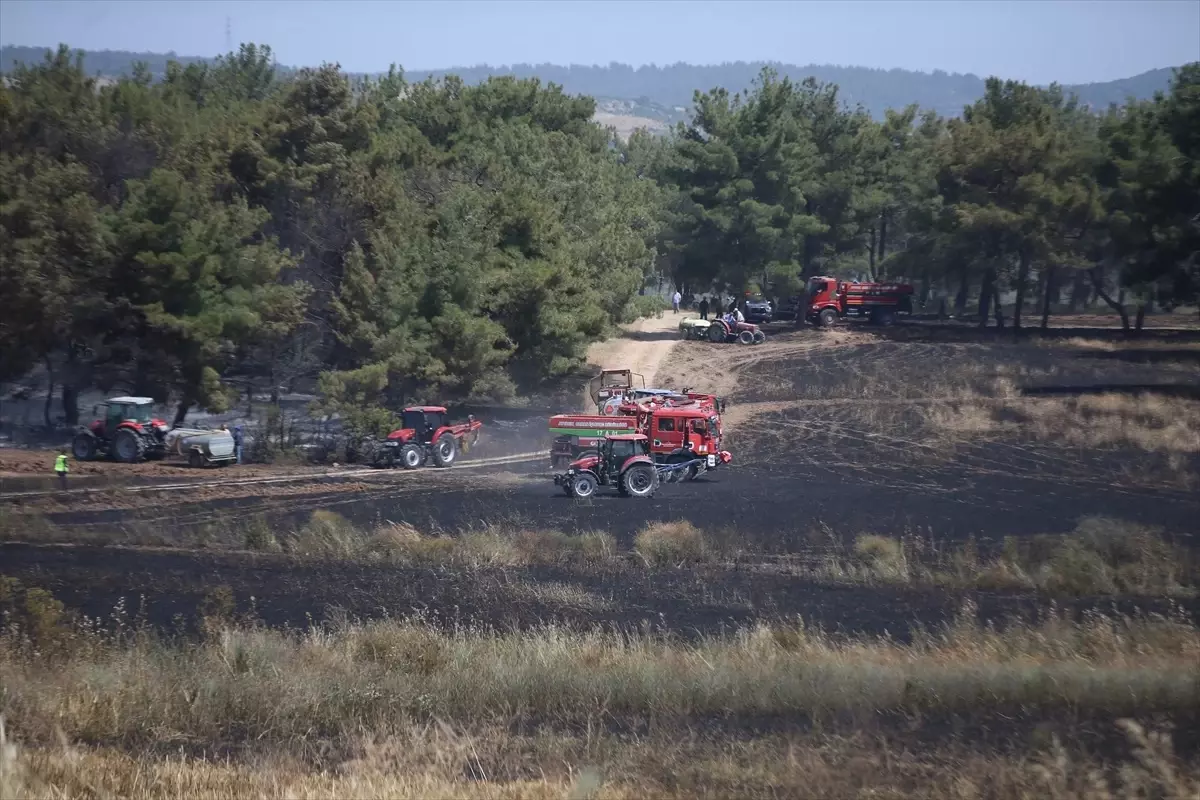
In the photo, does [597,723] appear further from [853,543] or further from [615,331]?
[615,331]

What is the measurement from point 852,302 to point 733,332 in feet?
25.5

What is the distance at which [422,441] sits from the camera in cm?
3347

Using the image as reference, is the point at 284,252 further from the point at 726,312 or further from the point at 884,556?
the point at 726,312

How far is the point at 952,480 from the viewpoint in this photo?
28.8 meters

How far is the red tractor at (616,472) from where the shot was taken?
27.3 metres

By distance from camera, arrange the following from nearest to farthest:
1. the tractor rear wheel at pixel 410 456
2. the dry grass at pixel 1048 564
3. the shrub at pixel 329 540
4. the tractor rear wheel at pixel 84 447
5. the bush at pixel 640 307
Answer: the dry grass at pixel 1048 564 < the shrub at pixel 329 540 < the tractor rear wheel at pixel 410 456 < the tractor rear wheel at pixel 84 447 < the bush at pixel 640 307

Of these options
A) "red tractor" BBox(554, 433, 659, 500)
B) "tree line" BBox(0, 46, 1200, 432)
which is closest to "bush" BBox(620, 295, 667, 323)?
"tree line" BBox(0, 46, 1200, 432)

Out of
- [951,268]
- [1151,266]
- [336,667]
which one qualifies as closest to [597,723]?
[336,667]

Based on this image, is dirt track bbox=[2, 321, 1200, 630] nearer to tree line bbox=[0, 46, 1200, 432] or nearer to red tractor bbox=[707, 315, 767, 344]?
red tractor bbox=[707, 315, 767, 344]

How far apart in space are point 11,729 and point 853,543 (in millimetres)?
15297

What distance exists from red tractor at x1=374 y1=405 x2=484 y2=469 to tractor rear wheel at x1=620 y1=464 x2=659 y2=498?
313 inches

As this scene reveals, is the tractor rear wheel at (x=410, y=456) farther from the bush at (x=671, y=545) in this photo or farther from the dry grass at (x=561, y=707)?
the dry grass at (x=561, y=707)

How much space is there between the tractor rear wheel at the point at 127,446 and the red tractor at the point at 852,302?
113 feet

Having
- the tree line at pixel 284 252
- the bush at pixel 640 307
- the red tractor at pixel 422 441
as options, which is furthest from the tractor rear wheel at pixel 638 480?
the bush at pixel 640 307
